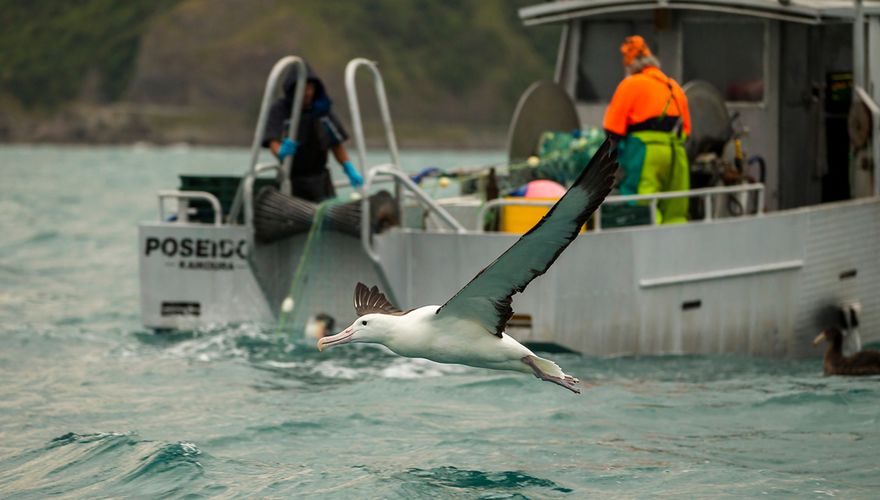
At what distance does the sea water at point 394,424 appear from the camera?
1088 cm

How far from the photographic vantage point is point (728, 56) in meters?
16.8

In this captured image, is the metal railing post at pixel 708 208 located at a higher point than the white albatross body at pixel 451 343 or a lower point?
higher

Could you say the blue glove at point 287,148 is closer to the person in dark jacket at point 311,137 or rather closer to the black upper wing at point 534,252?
the person in dark jacket at point 311,137

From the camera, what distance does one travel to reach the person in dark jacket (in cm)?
1549

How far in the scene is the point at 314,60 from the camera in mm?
136500

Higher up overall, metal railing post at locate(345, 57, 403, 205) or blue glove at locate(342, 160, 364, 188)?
metal railing post at locate(345, 57, 403, 205)

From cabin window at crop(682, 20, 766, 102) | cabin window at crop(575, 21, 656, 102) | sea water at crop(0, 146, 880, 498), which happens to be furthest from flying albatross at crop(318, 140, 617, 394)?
cabin window at crop(575, 21, 656, 102)

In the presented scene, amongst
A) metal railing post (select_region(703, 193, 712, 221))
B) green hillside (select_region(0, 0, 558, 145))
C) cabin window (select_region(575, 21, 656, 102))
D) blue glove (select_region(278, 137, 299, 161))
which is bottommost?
metal railing post (select_region(703, 193, 712, 221))

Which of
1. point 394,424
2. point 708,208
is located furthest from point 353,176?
point 394,424

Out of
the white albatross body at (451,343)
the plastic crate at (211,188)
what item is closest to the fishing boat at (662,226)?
the plastic crate at (211,188)

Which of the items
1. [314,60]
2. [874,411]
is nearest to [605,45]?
[874,411]

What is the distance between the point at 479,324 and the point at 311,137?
6.09m

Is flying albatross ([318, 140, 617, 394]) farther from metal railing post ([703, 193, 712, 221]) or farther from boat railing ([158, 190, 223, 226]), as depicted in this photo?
boat railing ([158, 190, 223, 226])

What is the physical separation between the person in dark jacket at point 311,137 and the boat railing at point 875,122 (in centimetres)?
497
